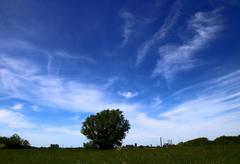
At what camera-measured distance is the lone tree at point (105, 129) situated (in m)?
105

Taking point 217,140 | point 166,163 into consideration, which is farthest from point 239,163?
point 217,140

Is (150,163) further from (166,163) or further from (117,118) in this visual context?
(117,118)

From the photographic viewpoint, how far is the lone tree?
10494 cm

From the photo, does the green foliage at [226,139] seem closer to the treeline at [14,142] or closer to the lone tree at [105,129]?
the lone tree at [105,129]

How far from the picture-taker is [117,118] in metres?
110

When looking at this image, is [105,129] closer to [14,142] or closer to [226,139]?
[14,142]

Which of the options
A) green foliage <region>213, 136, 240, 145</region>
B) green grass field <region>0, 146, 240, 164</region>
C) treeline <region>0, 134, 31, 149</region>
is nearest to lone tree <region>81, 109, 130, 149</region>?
treeline <region>0, 134, 31, 149</region>

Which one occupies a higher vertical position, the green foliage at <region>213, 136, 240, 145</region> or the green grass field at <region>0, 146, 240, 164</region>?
the green foliage at <region>213, 136, 240, 145</region>

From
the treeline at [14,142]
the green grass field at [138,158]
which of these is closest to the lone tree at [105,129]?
the treeline at [14,142]

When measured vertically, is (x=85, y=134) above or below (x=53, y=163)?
above

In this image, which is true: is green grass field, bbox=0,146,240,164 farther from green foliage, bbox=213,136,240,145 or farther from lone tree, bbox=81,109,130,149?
lone tree, bbox=81,109,130,149

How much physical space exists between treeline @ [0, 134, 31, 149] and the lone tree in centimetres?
2289

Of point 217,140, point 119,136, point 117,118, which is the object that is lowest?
point 217,140

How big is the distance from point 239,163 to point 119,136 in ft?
305
